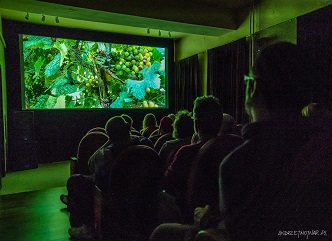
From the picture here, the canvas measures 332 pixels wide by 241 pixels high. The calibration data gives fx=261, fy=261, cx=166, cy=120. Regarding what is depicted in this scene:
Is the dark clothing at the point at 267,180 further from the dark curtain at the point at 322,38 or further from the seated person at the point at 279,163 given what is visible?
the dark curtain at the point at 322,38

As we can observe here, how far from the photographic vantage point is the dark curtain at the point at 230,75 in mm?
5570

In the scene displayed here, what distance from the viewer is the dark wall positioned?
553 cm

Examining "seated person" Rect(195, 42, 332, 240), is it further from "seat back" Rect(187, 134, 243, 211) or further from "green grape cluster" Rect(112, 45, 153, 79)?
"green grape cluster" Rect(112, 45, 153, 79)

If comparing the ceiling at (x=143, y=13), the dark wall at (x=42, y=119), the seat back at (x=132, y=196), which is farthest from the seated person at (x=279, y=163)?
the dark wall at (x=42, y=119)

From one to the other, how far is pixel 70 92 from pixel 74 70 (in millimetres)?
529

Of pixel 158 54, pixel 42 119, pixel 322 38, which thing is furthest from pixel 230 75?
pixel 42 119

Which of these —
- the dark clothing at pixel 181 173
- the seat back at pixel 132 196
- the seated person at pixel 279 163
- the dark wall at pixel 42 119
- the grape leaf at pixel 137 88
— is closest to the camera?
the seated person at pixel 279 163

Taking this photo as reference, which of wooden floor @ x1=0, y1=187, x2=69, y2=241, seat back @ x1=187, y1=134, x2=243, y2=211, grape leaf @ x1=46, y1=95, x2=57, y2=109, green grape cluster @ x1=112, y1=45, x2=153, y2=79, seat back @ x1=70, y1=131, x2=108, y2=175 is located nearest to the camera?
seat back @ x1=187, y1=134, x2=243, y2=211

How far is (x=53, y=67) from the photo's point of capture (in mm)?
6023

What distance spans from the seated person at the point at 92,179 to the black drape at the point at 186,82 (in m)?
4.87

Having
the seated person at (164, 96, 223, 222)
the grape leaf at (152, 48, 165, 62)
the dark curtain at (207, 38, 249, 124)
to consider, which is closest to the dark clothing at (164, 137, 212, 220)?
the seated person at (164, 96, 223, 222)

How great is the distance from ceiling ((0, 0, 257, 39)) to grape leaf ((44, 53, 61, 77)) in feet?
2.83

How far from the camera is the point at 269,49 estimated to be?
83cm

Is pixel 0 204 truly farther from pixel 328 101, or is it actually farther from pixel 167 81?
pixel 167 81
